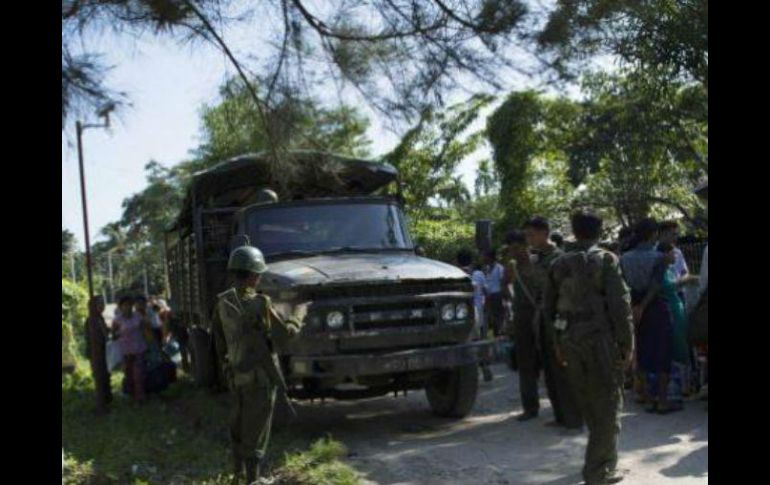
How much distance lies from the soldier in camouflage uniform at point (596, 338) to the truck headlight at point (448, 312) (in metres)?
2.10

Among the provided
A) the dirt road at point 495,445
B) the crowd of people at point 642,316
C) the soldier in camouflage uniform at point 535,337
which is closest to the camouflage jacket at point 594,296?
the dirt road at point 495,445

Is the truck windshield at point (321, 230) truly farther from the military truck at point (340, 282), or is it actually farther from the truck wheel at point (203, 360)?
the truck wheel at point (203, 360)

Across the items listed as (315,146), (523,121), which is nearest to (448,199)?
(523,121)

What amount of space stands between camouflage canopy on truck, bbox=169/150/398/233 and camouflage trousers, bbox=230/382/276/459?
3382 mm

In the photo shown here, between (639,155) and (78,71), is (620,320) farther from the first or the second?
(639,155)

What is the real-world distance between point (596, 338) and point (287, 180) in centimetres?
414

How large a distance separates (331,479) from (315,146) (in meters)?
3.73

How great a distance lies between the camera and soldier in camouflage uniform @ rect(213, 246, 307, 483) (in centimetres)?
571

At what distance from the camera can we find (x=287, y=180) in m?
8.76

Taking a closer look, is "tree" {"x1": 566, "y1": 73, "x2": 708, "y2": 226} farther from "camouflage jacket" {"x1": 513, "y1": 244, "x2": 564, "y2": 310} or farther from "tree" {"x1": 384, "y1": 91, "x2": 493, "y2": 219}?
"camouflage jacket" {"x1": 513, "y1": 244, "x2": 564, "y2": 310}

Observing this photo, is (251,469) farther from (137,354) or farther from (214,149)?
(214,149)

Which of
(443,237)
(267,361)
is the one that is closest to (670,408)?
(267,361)

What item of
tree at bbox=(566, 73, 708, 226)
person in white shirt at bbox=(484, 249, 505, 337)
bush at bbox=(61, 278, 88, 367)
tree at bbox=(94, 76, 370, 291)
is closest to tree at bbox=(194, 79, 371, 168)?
tree at bbox=(94, 76, 370, 291)

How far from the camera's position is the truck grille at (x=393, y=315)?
24.3 feet
